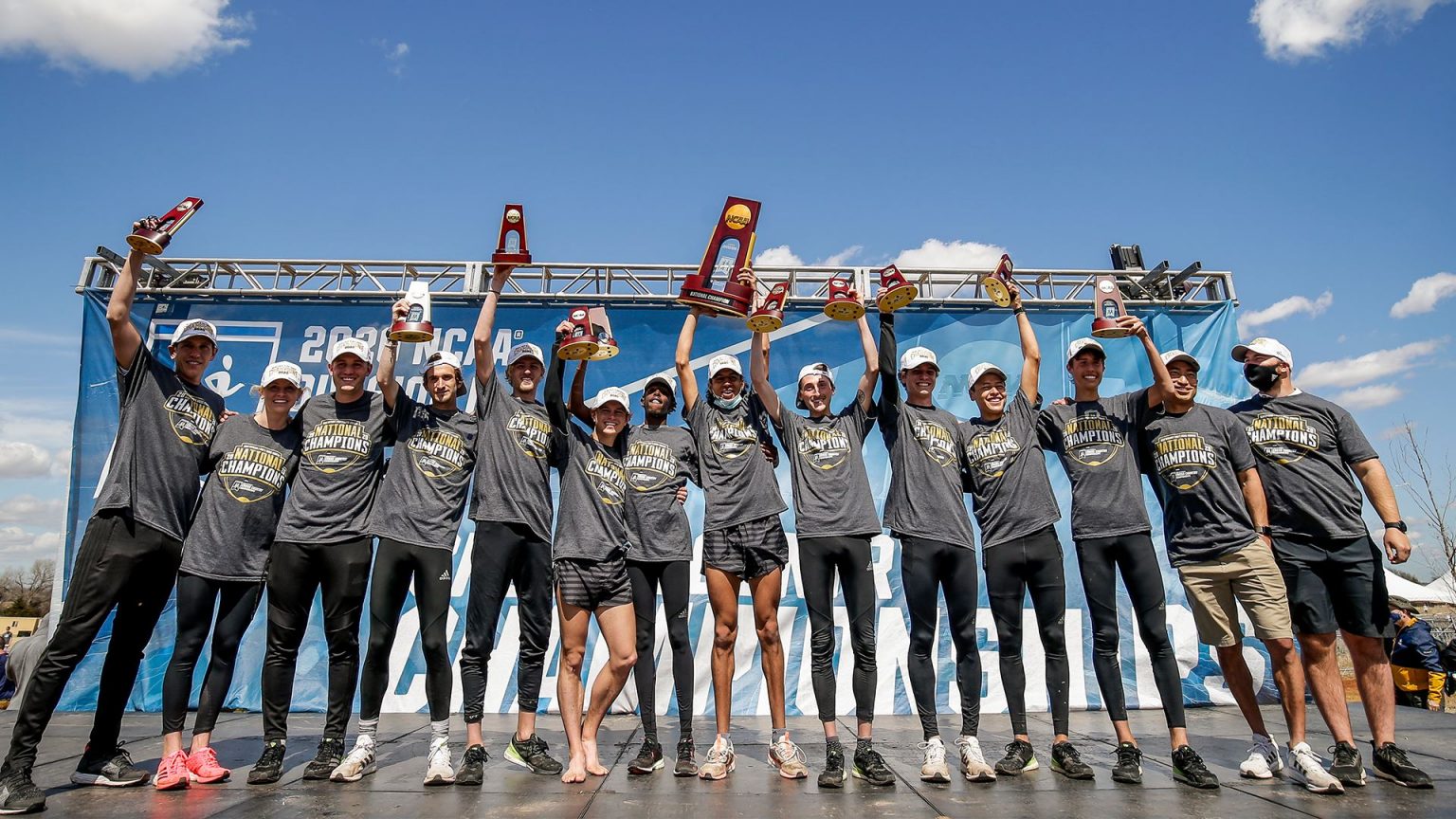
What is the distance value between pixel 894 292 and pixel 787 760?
2.20 m

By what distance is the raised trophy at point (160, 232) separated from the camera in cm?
332

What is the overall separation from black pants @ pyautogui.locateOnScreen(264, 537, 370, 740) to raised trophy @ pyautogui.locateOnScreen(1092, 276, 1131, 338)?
369cm

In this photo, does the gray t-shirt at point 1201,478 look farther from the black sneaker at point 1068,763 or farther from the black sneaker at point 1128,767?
the black sneaker at point 1068,763

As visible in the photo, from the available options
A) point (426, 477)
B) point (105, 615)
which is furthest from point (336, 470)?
point (105, 615)

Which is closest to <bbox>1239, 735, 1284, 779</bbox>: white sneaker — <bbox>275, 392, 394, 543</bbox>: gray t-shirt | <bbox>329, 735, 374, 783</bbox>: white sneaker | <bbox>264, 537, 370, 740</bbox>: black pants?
<bbox>329, 735, 374, 783</bbox>: white sneaker

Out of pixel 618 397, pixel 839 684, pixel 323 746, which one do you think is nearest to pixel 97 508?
pixel 323 746

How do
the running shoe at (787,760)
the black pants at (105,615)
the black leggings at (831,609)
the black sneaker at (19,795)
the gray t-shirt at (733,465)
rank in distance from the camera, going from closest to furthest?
the black sneaker at (19,795), the black pants at (105,615), the running shoe at (787,760), the black leggings at (831,609), the gray t-shirt at (733,465)

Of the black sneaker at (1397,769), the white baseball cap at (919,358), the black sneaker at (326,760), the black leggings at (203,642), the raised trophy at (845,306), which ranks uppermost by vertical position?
the raised trophy at (845,306)

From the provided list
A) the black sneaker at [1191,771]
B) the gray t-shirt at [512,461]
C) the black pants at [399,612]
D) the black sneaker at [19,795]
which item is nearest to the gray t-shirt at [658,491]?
the gray t-shirt at [512,461]

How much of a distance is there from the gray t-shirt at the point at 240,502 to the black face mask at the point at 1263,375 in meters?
4.92

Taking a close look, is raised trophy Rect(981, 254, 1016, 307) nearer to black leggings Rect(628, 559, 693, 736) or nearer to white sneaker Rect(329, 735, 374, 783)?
black leggings Rect(628, 559, 693, 736)

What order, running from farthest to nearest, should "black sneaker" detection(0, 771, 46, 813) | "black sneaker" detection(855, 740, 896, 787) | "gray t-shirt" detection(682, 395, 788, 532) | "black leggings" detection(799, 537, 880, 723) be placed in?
"gray t-shirt" detection(682, 395, 788, 532) → "black leggings" detection(799, 537, 880, 723) → "black sneaker" detection(855, 740, 896, 787) → "black sneaker" detection(0, 771, 46, 813)

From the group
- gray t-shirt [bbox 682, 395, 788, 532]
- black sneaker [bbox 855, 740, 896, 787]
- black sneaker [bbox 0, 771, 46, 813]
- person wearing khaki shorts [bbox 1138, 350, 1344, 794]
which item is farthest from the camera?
gray t-shirt [bbox 682, 395, 788, 532]

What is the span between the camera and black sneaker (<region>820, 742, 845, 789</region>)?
3.24m
